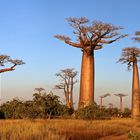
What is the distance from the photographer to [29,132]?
29.1 ft

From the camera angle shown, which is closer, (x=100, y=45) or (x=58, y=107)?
(x=58, y=107)

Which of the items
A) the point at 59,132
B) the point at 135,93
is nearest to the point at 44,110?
the point at 59,132

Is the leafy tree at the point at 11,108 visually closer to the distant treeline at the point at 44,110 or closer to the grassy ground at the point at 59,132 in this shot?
the distant treeline at the point at 44,110

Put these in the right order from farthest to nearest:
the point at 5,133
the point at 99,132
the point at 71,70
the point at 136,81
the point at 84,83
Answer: the point at 71,70 < the point at 136,81 < the point at 84,83 < the point at 99,132 < the point at 5,133

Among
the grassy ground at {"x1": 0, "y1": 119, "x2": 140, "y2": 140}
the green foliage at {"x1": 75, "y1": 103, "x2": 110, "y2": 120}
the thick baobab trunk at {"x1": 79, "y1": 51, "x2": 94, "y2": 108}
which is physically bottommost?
the grassy ground at {"x1": 0, "y1": 119, "x2": 140, "y2": 140}

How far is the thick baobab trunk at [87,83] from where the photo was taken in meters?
21.2

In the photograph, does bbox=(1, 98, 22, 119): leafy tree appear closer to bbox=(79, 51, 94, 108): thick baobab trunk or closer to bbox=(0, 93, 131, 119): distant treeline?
bbox=(0, 93, 131, 119): distant treeline

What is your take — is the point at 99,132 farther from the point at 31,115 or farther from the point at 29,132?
the point at 31,115

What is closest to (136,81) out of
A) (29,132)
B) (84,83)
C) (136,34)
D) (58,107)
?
(136,34)

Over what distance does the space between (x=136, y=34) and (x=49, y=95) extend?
6606mm

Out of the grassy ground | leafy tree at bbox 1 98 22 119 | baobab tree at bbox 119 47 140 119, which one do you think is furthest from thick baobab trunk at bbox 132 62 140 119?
the grassy ground

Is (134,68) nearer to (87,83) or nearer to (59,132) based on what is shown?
(87,83)

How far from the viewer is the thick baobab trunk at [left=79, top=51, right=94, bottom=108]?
21172 millimetres

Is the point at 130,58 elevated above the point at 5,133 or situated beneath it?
elevated above
